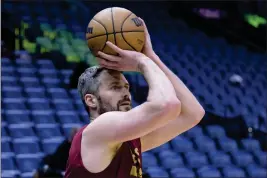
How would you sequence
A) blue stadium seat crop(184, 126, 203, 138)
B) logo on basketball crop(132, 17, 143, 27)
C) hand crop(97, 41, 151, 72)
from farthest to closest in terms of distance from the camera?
1. blue stadium seat crop(184, 126, 203, 138)
2. logo on basketball crop(132, 17, 143, 27)
3. hand crop(97, 41, 151, 72)

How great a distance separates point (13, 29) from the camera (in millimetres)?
8344

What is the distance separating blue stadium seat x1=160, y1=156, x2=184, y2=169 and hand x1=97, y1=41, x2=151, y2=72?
200 inches

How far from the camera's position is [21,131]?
6996 mm

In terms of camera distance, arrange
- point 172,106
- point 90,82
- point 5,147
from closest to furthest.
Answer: point 172,106, point 90,82, point 5,147

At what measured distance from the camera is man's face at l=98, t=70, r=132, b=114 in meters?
2.22

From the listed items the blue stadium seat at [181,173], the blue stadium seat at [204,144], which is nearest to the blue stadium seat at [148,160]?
the blue stadium seat at [181,173]

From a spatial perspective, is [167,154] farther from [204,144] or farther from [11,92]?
[11,92]

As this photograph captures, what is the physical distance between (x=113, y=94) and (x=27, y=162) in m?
4.65

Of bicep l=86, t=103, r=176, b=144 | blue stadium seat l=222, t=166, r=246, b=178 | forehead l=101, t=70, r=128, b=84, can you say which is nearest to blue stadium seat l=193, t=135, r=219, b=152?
blue stadium seat l=222, t=166, r=246, b=178

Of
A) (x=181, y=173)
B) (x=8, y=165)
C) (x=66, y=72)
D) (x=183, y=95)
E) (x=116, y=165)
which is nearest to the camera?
(x=116, y=165)

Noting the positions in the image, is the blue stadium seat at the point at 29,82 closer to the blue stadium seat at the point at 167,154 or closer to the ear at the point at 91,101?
the blue stadium seat at the point at 167,154

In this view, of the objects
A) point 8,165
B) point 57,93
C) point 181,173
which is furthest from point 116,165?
point 57,93

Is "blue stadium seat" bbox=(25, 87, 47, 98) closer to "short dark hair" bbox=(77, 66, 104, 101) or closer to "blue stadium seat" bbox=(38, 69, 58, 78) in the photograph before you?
"blue stadium seat" bbox=(38, 69, 58, 78)

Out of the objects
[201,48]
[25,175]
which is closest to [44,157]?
[25,175]
